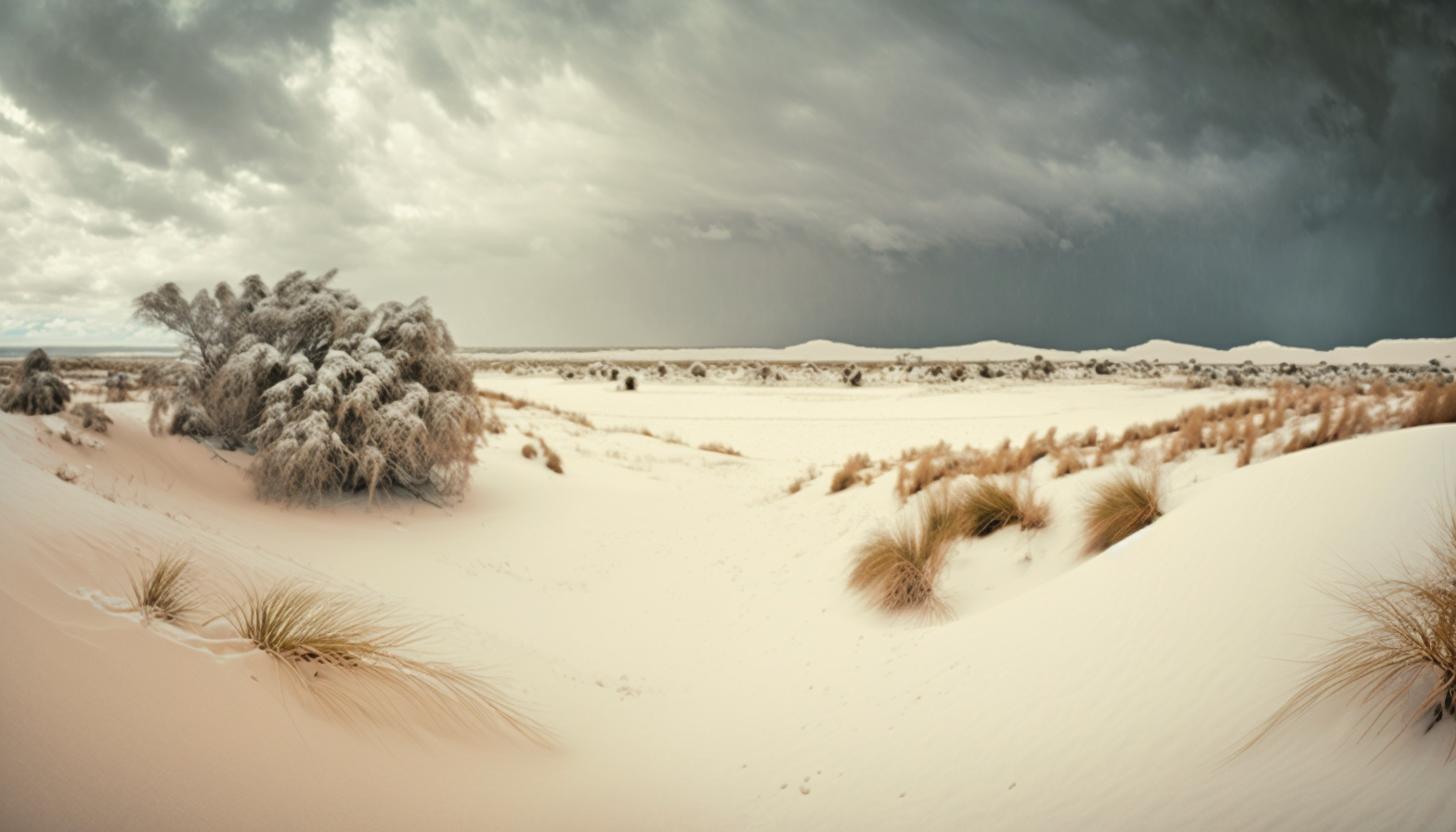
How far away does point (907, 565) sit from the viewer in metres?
5.97

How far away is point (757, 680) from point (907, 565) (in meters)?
1.78

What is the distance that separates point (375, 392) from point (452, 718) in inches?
273

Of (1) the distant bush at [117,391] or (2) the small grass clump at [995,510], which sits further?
(1) the distant bush at [117,391]

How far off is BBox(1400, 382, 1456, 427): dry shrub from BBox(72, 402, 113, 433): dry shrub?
615 inches

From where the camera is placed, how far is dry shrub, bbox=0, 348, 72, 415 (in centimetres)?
829

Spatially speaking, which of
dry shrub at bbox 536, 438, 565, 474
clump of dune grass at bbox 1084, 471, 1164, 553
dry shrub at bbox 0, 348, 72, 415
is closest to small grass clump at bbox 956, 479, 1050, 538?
clump of dune grass at bbox 1084, 471, 1164, 553

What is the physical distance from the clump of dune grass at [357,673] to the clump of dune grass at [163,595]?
0.57ft

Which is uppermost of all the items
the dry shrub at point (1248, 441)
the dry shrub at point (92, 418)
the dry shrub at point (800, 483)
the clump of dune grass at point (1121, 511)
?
the dry shrub at point (1248, 441)

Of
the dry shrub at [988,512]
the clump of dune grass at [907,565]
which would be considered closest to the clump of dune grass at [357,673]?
the clump of dune grass at [907,565]

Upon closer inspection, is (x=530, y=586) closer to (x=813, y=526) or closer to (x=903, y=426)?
(x=813, y=526)

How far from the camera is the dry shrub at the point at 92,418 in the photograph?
26.8 feet

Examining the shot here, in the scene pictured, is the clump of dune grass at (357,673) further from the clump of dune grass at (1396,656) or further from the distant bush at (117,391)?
the distant bush at (117,391)

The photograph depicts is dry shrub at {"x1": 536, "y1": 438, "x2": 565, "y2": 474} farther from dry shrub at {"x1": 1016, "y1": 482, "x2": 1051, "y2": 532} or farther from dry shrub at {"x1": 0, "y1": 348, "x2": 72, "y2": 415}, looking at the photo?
dry shrub at {"x1": 1016, "y1": 482, "x2": 1051, "y2": 532}

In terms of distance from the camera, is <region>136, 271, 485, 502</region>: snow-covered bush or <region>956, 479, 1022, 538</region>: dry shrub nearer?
<region>956, 479, 1022, 538</region>: dry shrub
